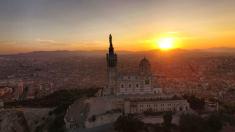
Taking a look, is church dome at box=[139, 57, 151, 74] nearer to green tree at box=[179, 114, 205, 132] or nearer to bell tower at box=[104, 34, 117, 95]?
bell tower at box=[104, 34, 117, 95]

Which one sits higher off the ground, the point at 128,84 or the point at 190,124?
the point at 128,84

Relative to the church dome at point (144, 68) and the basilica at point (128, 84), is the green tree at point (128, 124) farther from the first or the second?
the church dome at point (144, 68)

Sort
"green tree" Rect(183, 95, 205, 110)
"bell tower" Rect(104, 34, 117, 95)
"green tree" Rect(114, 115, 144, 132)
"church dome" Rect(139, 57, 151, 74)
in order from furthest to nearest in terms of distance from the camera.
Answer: "church dome" Rect(139, 57, 151, 74) < "green tree" Rect(183, 95, 205, 110) < "bell tower" Rect(104, 34, 117, 95) < "green tree" Rect(114, 115, 144, 132)

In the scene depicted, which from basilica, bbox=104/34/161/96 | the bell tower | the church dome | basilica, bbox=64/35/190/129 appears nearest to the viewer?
basilica, bbox=64/35/190/129

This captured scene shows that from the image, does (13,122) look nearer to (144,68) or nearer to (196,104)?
(144,68)

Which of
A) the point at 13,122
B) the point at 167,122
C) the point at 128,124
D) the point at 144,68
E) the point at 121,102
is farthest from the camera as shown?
the point at 13,122

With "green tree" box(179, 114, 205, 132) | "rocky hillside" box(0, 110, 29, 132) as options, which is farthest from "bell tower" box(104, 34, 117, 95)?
"rocky hillside" box(0, 110, 29, 132)

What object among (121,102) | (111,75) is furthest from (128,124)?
(111,75)

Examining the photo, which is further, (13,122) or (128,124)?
(13,122)

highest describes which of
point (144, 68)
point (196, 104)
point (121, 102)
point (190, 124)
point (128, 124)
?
point (144, 68)

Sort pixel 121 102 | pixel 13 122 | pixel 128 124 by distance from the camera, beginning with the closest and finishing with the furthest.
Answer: pixel 128 124 < pixel 121 102 < pixel 13 122

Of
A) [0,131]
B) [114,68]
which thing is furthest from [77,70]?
[114,68]
